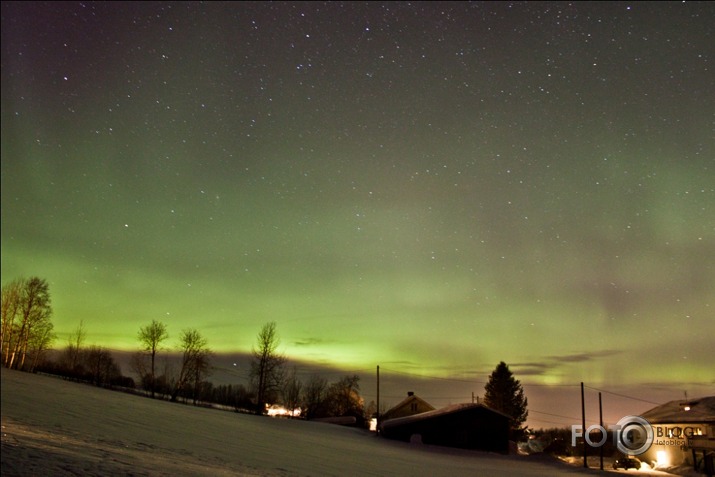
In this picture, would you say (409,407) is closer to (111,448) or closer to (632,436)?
(632,436)

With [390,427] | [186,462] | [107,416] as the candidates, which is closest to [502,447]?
[390,427]

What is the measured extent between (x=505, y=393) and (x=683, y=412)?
42.4 metres

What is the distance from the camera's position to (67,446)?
11.9 meters

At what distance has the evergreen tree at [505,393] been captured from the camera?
274 ft

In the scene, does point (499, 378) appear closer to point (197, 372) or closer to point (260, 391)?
point (260, 391)

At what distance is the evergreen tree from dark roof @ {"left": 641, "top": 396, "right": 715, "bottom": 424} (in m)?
37.6

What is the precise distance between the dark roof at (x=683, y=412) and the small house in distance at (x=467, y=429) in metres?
12.5

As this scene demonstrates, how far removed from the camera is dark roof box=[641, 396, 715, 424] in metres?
41.2

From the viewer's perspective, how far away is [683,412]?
1704 inches

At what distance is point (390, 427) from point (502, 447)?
35.1 ft

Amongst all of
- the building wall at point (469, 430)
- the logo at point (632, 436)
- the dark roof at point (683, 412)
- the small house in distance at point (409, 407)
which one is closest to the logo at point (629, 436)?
the logo at point (632, 436)

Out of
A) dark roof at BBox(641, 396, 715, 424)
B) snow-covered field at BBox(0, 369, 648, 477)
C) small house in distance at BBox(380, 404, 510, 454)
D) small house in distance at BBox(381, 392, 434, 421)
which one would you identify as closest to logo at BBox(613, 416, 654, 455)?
dark roof at BBox(641, 396, 715, 424)

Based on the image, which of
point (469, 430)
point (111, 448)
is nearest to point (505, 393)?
point (469, 430)

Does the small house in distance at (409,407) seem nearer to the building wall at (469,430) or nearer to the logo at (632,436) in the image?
the building wall at (469,430)
